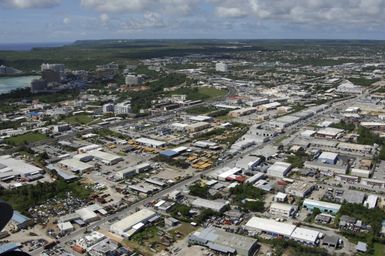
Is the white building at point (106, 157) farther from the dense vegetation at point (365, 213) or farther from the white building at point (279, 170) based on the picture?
the dense vegetation at point (365, 213)

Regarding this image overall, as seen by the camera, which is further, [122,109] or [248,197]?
[122,109]

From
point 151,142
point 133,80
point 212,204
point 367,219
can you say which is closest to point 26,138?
point 151,142

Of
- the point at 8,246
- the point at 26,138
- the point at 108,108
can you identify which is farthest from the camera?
the point at 108,108

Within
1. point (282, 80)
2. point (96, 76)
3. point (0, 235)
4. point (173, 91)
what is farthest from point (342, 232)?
point (96, 76)

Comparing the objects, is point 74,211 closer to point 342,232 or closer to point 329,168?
point 342,232

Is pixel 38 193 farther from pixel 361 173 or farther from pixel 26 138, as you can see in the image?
pixel 361 173

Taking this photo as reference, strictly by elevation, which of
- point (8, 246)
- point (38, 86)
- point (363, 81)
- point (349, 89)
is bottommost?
point (8, 246)

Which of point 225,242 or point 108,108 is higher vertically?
point 108,108
